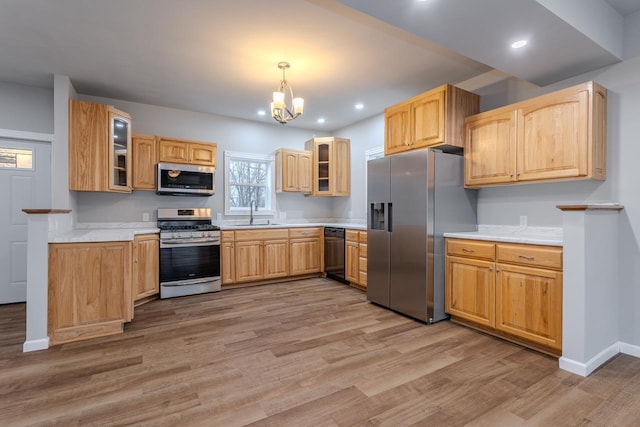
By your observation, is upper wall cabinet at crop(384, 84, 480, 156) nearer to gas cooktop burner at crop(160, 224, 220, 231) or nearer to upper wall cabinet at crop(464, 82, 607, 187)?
upper wall cabinet at crop(464, 82, 607, 187)

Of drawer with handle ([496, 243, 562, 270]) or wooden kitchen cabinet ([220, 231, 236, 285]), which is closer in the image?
drawer with handle ([496, 243, 562, 270])

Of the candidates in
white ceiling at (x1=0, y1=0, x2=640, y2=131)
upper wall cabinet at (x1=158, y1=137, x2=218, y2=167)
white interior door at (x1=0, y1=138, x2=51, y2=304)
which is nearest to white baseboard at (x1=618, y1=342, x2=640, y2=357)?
white ceiling at (x1=0, y1=0, x2=640, y2=131)

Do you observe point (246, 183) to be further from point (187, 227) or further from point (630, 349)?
point (630, 349)

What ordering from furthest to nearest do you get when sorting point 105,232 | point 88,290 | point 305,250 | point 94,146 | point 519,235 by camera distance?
1. point 305,250
2. point 94,146
3. point 105,232
4. point 519,235
5. point 88,290

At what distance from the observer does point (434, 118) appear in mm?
3316

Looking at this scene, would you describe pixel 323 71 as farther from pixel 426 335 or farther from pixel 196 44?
pixel 426 335

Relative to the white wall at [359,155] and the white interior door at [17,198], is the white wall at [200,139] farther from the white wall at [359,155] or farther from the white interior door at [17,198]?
the white wall at [359,155]

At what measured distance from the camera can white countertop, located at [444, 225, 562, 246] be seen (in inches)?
98.6

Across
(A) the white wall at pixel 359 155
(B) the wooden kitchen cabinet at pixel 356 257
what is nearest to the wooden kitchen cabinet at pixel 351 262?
(B) the wooden kitchen cabinet at pixel 356 257

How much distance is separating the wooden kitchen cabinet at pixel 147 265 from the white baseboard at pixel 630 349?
15.7 feet

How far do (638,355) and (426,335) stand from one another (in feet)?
5.24

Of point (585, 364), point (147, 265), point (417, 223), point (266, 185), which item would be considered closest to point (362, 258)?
point (417, 223)

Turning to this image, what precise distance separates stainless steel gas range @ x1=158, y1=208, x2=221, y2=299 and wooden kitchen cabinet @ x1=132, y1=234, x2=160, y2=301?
0.20 ft

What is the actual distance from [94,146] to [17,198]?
1221 mm
